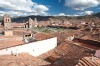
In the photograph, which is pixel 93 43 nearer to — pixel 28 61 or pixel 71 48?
pixel 71 48

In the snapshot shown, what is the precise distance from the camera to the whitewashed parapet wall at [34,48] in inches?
591

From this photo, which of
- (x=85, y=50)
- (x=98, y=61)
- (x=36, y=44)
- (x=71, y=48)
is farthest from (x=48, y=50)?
(x=98, y=61)

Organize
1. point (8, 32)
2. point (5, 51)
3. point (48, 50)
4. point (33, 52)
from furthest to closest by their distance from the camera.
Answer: point (8, 32) < point (48, 50) < point (33, 52) < point (5, 51)

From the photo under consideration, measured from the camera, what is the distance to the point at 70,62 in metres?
13.5

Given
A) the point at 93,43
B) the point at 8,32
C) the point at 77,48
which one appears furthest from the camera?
the point at 8,32

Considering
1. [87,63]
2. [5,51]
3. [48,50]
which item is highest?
[87,63]

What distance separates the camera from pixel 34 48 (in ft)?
59.5

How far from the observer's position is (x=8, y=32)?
30.9 m

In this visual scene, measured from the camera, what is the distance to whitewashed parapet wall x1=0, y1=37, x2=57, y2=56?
49.3 ft

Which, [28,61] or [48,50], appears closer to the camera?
[28,61]

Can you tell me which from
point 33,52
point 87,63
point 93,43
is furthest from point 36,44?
point 87,63

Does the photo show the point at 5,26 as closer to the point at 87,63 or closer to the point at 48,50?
the point at 48,50

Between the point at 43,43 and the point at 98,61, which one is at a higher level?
the point at 98,61

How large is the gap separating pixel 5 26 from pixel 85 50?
137 ft
